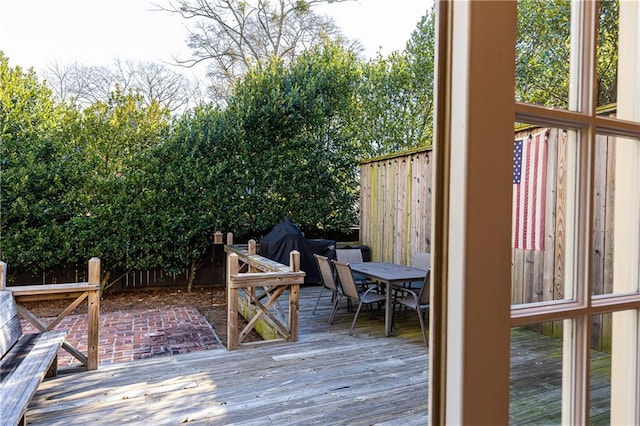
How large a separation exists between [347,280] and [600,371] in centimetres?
376

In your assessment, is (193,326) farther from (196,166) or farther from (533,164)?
(533,164)

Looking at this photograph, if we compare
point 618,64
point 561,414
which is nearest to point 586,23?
point 618,64

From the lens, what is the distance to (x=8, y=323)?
2902mm

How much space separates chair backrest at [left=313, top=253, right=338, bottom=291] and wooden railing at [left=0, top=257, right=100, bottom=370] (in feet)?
8.22

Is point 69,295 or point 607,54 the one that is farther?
point 69,295

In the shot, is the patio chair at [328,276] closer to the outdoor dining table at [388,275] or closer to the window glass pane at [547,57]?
the outdoor dining table at [388,275]

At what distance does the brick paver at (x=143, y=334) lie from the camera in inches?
169

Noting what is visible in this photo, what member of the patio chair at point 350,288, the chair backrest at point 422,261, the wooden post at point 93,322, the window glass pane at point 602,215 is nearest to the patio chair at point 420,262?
the chair backrest at point 422,261

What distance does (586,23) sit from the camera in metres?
0.71

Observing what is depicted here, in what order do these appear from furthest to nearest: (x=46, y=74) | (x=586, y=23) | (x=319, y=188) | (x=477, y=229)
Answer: (x=46, y=74), (x=319, y=188), (x=586, y=23), (x=477, y=229)

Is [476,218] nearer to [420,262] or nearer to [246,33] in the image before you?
[420,262]

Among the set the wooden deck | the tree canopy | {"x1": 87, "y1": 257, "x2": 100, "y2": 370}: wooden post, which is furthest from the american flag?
the tree canopy

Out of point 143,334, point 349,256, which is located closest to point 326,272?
point 349,256

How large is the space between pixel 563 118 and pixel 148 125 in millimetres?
7513
